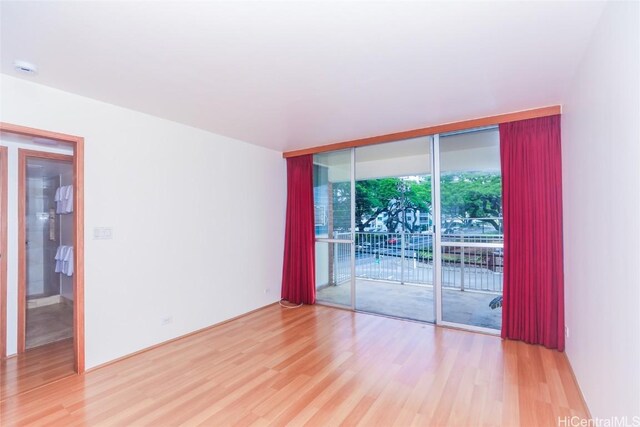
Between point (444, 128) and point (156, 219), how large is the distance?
10.9 ft

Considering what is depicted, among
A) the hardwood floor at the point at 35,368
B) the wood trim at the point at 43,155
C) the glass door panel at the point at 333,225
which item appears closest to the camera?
the hardwood floor at the point at 35,368

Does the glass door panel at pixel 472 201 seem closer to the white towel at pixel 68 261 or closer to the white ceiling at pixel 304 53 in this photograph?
the white ceiling at pixel 304 53

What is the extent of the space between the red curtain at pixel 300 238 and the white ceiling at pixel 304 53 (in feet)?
5.55

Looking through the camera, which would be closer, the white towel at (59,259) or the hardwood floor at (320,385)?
the hardwood floor at (320,385)

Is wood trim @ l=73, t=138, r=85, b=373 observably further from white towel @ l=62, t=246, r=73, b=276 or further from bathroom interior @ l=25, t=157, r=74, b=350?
white towel @ l=62, t=246, r=73, b=276

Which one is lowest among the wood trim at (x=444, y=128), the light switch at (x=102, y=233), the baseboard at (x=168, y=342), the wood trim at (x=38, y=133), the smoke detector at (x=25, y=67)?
the baseboard at (x=168, y=342)

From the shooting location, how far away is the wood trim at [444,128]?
9.56ft

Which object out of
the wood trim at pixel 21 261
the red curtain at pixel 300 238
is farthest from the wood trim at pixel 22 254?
the red curtain at pixel 300 238

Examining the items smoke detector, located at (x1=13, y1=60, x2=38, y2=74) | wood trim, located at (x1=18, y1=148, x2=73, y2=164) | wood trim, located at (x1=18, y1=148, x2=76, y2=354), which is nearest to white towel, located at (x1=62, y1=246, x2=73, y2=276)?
wood trim, located at (x1=18, y1=148, x2=76, y2=354)

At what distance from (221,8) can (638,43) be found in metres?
1.85

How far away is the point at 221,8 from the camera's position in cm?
152

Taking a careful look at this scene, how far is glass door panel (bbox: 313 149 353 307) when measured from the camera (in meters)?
4.43

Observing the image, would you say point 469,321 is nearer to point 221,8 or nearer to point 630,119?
point 630,119

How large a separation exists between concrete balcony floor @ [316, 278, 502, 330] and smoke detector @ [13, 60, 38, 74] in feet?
13.2
